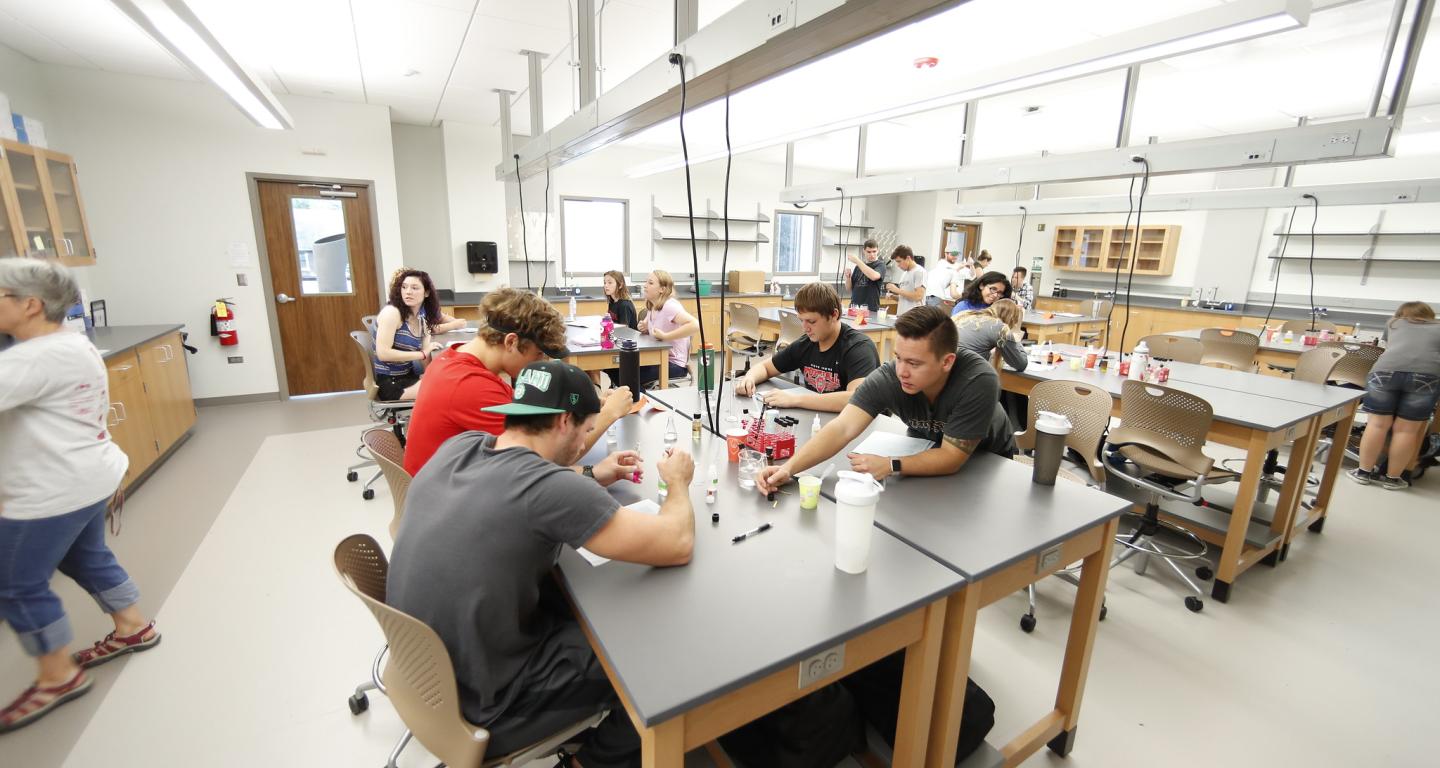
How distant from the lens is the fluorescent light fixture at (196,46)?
1901mm

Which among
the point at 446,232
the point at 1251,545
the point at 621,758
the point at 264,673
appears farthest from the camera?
the point at 446,232

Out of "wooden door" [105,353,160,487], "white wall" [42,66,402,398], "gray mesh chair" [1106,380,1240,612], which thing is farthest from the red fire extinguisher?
"gray mesh chair" [1106,380,1240,612]

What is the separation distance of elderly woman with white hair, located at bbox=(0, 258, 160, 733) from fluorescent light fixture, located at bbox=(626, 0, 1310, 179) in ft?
10.9

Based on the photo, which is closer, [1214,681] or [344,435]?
[1214,681]

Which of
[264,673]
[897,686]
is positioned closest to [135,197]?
[264,673]

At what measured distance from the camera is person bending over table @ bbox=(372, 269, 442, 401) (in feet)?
11.7

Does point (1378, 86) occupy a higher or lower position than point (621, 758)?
higher

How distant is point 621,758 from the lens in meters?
1.29

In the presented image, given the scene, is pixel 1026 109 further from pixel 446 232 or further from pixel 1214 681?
pixel 446 232

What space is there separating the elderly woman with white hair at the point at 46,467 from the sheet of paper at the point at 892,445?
2.44 metres

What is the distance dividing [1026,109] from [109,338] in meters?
6.97

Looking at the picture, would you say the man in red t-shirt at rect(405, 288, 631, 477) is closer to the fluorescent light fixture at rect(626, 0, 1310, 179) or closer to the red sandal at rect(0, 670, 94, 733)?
the red sandal at rect(0, 670, 94, 733)

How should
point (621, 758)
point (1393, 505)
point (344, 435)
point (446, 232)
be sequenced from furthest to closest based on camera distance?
point (446, 232) → point (344, 435) → point (1393, 505) → point (621, 758)

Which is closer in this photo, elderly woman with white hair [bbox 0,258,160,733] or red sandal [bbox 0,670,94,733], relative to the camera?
elderly woman with white hair [bbox 0,258,160,733]
